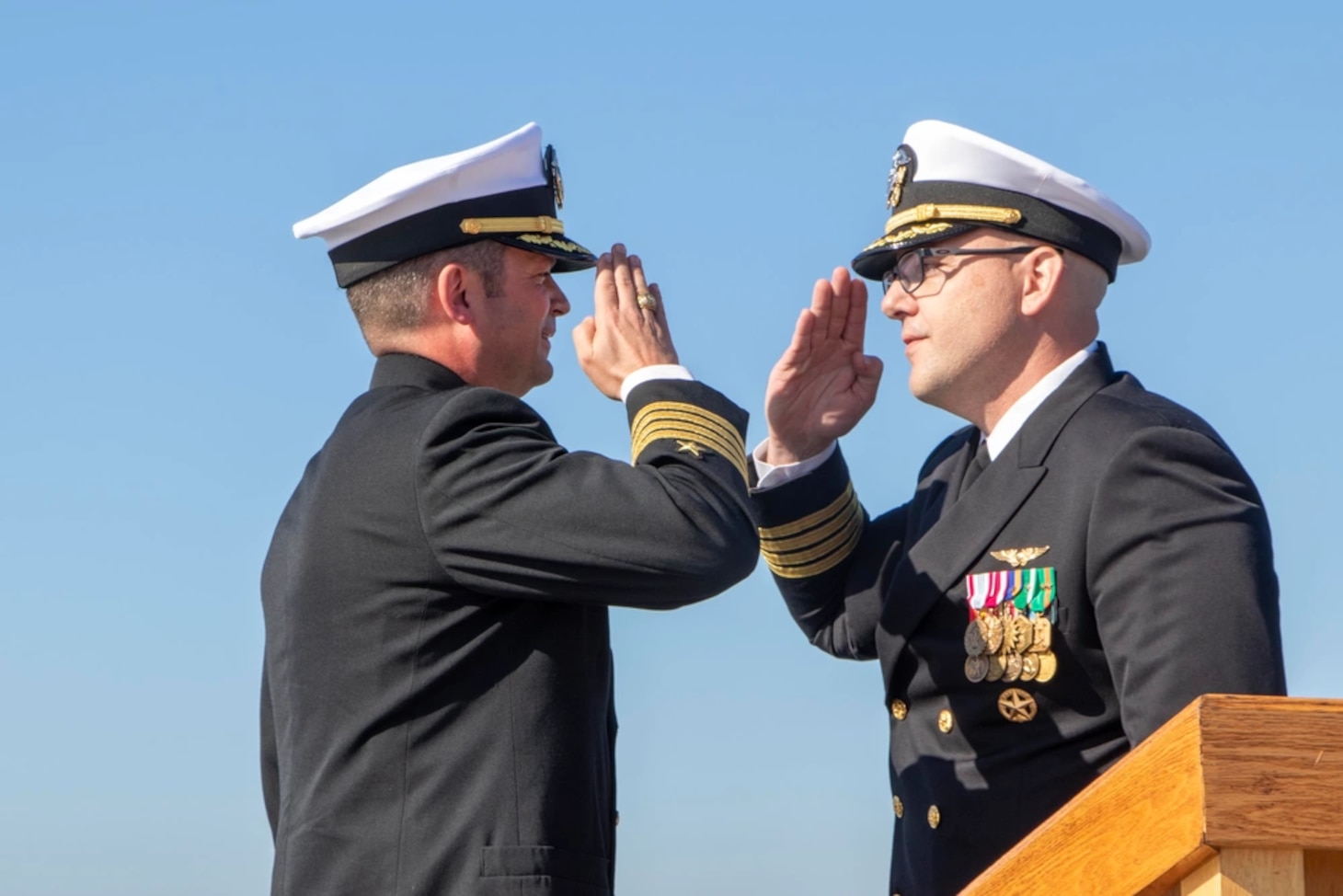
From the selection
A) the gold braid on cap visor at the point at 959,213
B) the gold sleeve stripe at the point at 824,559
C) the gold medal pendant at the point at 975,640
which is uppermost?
the gold braid on cap visor at the point at 959,213

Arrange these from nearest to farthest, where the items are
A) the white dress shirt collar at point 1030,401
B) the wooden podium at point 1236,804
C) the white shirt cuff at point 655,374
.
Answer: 1. the wooden podium at point 1236,804
2. the white shirt cuff at point 655,374
3. the white dress shirt collar at point 1030,401

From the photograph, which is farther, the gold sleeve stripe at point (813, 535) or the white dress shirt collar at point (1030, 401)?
the gold sleeve stripe at point (813, 535)

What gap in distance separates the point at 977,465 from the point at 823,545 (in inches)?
22.5

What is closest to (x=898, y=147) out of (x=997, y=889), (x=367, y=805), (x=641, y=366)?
(x=641, y=366)

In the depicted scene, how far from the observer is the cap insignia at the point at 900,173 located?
212 inches

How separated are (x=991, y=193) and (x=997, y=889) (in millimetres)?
3021

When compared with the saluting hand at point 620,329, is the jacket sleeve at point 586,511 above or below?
below

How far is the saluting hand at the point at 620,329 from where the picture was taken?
453 centimetres

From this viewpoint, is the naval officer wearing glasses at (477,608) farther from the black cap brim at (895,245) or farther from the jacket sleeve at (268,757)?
the black cap brim at (895,245)

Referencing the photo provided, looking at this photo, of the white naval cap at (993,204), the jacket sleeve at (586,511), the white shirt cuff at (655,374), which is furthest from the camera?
the white naval cap at (993,204)

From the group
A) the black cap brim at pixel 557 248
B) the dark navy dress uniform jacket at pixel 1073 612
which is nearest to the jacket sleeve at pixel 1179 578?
the dark navy dress uniform jacket at pixel 1073 612

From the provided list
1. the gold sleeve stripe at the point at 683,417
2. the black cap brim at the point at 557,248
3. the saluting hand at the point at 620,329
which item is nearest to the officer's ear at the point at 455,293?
the black cap brim at the point at 557,248

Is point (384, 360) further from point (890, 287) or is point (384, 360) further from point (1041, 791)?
point (1041, 791)

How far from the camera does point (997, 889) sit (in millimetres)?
2512
